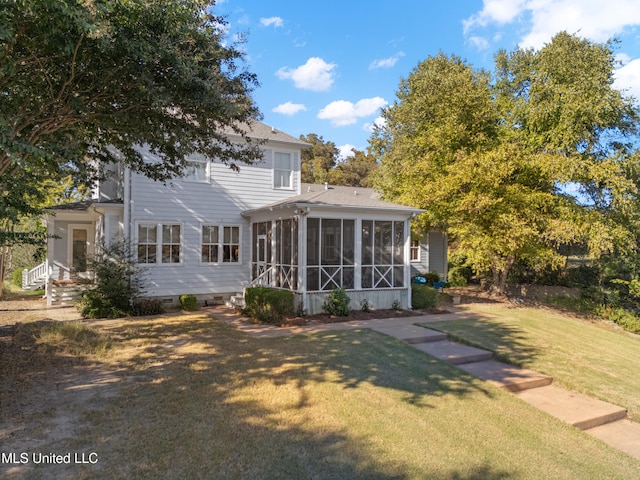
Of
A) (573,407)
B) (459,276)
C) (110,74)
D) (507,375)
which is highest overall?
(110,74)

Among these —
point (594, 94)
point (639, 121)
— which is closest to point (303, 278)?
point (594, 94)

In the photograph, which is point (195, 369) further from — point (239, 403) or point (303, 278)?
point (303, 278)

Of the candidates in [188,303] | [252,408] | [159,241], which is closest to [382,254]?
[188,303]

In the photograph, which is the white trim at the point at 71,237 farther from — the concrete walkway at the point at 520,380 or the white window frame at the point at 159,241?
the concrete walkway at the point at 520,380

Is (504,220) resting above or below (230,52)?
below

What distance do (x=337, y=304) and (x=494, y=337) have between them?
14.1ft

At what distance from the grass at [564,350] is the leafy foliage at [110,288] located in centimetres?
877

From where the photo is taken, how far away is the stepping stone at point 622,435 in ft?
16.3

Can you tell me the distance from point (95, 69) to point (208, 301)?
9.58 meters

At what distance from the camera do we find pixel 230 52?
659 centimetres

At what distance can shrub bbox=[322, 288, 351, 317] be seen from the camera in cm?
1163

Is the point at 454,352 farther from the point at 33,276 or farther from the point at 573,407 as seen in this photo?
the point at 33,276

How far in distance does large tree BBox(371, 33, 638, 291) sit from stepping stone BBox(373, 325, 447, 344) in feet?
18.9

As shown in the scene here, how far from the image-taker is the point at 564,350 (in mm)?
8898
